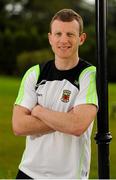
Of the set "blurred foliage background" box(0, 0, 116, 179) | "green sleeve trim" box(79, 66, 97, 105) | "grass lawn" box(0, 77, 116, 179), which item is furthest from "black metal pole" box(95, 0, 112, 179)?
"blurred foliage background" box(0, 0, 116, 179)

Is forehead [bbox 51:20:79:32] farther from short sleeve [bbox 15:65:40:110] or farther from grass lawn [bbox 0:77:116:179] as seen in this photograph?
grass lawn [bbox 0:77:116:179]

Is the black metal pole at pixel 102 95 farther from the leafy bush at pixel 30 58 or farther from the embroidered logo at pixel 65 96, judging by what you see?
the leafy bush at pixel 30 58

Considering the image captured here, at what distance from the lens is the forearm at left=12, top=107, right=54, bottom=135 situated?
231cm

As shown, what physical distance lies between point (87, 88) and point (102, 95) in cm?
8

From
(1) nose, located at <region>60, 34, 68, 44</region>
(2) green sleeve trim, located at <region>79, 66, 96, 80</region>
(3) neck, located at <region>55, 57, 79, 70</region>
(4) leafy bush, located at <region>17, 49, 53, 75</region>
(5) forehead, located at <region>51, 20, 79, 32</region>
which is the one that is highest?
(5) forehead, located at <region>51, 20, 79, 32</region>

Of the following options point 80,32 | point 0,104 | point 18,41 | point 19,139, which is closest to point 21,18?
point 18,41

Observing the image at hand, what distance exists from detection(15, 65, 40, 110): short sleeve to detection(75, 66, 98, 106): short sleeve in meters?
0.23

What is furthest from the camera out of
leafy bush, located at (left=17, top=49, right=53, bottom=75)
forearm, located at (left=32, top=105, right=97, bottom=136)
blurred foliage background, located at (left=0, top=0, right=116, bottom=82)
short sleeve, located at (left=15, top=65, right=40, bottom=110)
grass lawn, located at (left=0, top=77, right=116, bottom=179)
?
blurred foliage background, located at (left=0, top=0, right=116, bottom=82)

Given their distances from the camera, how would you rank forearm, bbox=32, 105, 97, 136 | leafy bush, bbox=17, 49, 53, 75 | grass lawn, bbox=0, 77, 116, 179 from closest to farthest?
1. forearm, bbox=32, 105, 97, 136
2. grass lawn, bbox=0, 77, 116, 179
3. leafy bush, bbox=17, 49, 53, 75

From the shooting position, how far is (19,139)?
28.3 ft

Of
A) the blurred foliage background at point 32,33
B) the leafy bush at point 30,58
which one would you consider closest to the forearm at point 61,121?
the blurred foliage background at point 32,33

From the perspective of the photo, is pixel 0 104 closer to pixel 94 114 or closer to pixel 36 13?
pixel 94 114

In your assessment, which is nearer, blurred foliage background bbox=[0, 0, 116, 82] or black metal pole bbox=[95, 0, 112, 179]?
black metal pole bbox=[95, 0, 112, 179]

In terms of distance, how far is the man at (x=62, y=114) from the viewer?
2.28 m
